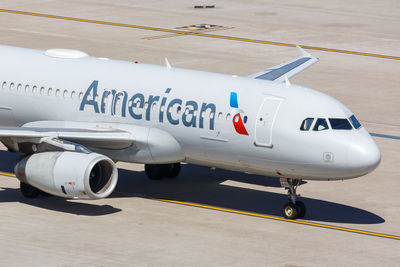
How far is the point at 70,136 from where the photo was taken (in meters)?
30.8

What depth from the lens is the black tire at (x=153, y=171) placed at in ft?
112

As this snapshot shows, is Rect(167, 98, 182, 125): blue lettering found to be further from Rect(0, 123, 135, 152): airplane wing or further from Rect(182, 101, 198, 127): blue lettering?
Rect(0, 123, 135, 152): airplane wing

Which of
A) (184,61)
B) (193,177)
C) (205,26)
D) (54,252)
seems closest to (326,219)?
(193,177)

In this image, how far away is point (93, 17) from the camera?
215ft

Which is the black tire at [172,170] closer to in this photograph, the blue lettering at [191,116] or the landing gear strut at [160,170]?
the landing gear strut at [160,170]

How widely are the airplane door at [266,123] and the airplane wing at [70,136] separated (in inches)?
166

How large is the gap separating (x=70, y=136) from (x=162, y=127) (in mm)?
2916

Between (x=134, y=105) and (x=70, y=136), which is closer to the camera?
(x=70, y=136)

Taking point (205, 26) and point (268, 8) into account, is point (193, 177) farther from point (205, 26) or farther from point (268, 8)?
point (268, 8)

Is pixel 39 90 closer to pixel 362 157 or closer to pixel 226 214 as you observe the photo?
pixel 226 214

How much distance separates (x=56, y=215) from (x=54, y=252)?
3526 mm

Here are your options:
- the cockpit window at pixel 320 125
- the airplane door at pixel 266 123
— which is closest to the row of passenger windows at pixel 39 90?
the airplane door at pixel 266 123

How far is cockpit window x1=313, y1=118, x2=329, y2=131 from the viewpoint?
2906 centimetres

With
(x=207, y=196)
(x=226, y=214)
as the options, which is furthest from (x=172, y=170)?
(x=226, y=214)
